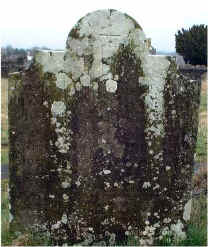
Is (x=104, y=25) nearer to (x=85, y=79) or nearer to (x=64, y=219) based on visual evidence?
(x=85, y=79)

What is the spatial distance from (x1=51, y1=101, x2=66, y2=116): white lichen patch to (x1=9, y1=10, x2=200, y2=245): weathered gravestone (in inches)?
0.5

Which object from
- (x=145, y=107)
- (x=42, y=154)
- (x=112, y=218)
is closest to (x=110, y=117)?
(x=145, y=107)

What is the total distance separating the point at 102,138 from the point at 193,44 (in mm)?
29975

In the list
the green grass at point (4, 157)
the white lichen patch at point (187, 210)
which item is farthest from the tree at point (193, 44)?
the white lichen patch at point (187, 210)

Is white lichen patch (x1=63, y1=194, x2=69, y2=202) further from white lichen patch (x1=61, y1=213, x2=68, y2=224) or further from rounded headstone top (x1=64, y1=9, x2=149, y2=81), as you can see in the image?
rounded headstone top (x1=64, y1=9, x2=149, y2=81)

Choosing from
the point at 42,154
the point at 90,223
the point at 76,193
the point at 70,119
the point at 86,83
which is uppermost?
the point at 86,83

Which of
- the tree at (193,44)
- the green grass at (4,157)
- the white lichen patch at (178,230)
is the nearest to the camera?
the white lichen patch at (178,230)

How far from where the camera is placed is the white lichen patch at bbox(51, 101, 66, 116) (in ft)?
15.7

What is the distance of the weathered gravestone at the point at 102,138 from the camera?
4.74 m

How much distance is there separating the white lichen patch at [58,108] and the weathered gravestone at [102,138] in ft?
0.04

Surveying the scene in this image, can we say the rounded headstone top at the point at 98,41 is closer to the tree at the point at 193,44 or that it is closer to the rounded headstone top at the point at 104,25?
the rounded headstone top at the point at 104,25

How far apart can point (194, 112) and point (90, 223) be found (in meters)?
1.90

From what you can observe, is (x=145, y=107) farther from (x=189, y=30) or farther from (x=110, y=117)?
(x=189, y=30)

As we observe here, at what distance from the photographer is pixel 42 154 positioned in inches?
192
